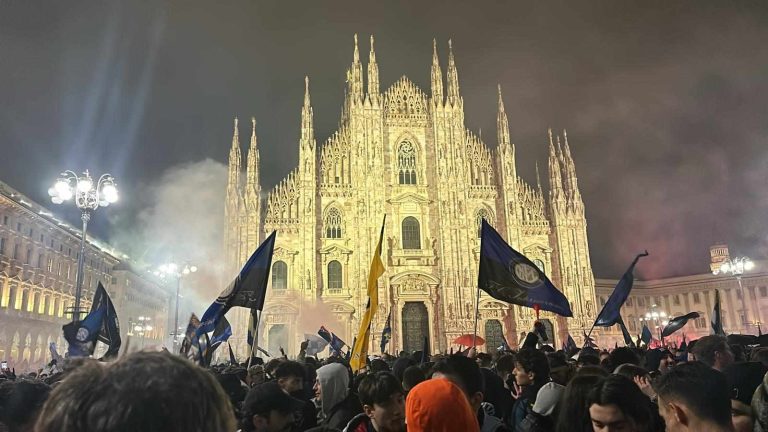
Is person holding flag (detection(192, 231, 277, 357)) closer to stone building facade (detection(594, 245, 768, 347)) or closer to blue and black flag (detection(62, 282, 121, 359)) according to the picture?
blue and black flag (detection(62, 282, 121, 359))

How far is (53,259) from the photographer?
40000 millimetres

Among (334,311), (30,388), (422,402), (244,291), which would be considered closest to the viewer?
(422,402)

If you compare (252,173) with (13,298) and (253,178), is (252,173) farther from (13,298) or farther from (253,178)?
(13,298)

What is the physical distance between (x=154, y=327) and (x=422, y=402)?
7317 centimetres

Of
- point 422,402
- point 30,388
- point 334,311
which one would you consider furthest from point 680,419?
point 334,311

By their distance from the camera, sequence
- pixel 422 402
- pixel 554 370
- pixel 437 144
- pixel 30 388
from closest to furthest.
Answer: pixel 422 402 < pixel 30 388 < pixel 554 370 < pixel 437 144

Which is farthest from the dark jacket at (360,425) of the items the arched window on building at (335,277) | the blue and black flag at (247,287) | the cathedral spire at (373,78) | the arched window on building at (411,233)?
the cathedral spire at (373,78)

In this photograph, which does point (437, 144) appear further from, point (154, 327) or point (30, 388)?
point (154, 327)

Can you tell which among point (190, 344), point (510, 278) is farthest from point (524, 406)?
point (190, 344)

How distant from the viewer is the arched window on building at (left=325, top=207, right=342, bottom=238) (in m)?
37.2

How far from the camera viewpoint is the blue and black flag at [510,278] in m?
10.4

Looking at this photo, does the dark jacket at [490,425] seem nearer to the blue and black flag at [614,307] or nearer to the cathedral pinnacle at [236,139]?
the blue and black flag at [614,307]

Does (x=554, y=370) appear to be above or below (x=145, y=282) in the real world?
below

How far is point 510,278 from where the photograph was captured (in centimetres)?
1048
